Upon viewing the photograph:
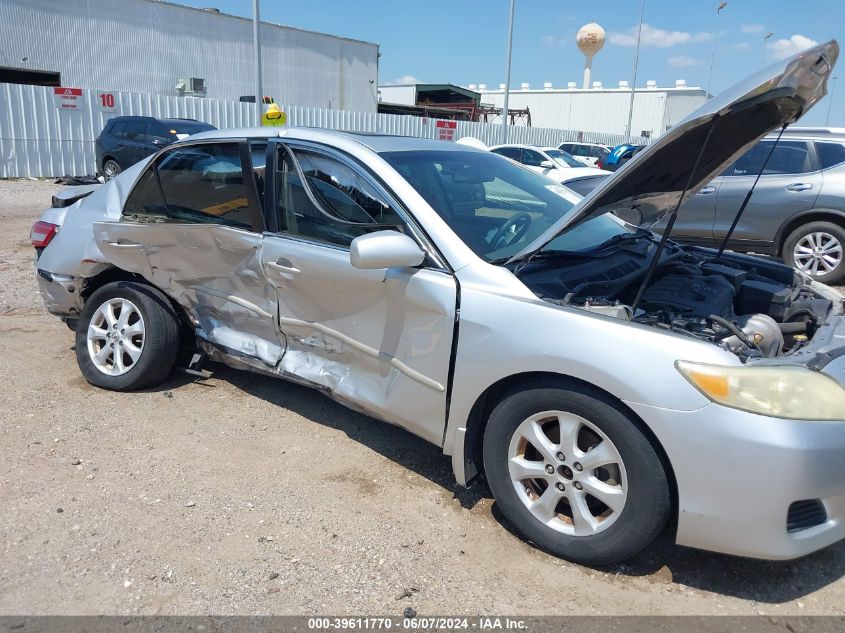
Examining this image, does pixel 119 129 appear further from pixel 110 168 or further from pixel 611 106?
pixel 611 106

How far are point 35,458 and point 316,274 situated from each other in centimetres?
176

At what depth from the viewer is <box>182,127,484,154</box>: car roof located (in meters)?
3.54

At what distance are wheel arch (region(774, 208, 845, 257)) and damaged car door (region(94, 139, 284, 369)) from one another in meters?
6.18

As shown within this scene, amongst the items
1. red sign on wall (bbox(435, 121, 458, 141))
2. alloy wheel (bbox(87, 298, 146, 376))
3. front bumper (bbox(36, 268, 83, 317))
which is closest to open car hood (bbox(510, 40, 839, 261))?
alloy wheel (bbox(87, 298, 146, 376))

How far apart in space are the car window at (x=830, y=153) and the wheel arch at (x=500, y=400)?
249 inches

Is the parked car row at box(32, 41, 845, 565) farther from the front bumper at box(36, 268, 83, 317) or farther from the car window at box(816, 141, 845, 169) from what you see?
the car window at box(816, 141, 845, 169)

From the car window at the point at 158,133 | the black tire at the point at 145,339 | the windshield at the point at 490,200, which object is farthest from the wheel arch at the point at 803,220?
the car window at the point at 158,133

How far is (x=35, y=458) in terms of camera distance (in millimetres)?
3486

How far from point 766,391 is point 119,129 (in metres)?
16.3

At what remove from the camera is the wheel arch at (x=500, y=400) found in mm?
2414

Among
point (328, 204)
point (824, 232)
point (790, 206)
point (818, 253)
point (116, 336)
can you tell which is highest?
point (328, 204)

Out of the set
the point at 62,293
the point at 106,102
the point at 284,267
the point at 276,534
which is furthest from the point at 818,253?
the point at 106,102

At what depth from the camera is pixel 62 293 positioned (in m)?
4.58

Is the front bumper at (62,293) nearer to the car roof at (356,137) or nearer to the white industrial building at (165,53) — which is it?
the car roof at (356,137)
